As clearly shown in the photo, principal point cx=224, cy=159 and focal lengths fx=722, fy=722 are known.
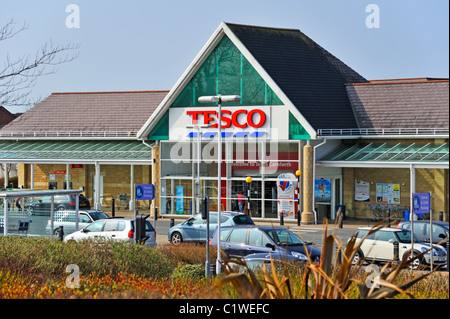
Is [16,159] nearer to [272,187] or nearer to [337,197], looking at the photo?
[272,187]

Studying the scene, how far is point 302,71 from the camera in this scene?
3706 centimetres

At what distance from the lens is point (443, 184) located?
101ft

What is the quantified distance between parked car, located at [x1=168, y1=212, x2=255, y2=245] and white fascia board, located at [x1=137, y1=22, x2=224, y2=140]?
38.1ft

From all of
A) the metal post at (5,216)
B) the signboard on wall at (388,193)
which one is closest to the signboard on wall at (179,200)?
the signboard on wall at (388,193)

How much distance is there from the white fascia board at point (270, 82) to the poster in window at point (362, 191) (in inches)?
→ 157

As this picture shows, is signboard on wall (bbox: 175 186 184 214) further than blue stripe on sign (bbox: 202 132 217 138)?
Result: Yes

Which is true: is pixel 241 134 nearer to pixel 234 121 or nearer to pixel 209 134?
pixel 234 121

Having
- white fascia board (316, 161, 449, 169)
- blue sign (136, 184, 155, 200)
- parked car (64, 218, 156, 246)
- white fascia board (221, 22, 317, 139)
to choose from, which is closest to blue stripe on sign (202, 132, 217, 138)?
white fascia board (221, 22, 317, 139)

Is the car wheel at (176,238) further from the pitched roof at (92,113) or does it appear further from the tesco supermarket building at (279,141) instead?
the pitched roof at (92,113)

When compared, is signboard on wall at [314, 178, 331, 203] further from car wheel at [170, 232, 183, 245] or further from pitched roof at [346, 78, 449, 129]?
car wheel at [170, 232, 183, 245]

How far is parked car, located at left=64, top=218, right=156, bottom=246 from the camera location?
81.5ft

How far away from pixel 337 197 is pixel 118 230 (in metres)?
15.7

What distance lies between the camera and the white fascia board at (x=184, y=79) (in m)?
36.8
